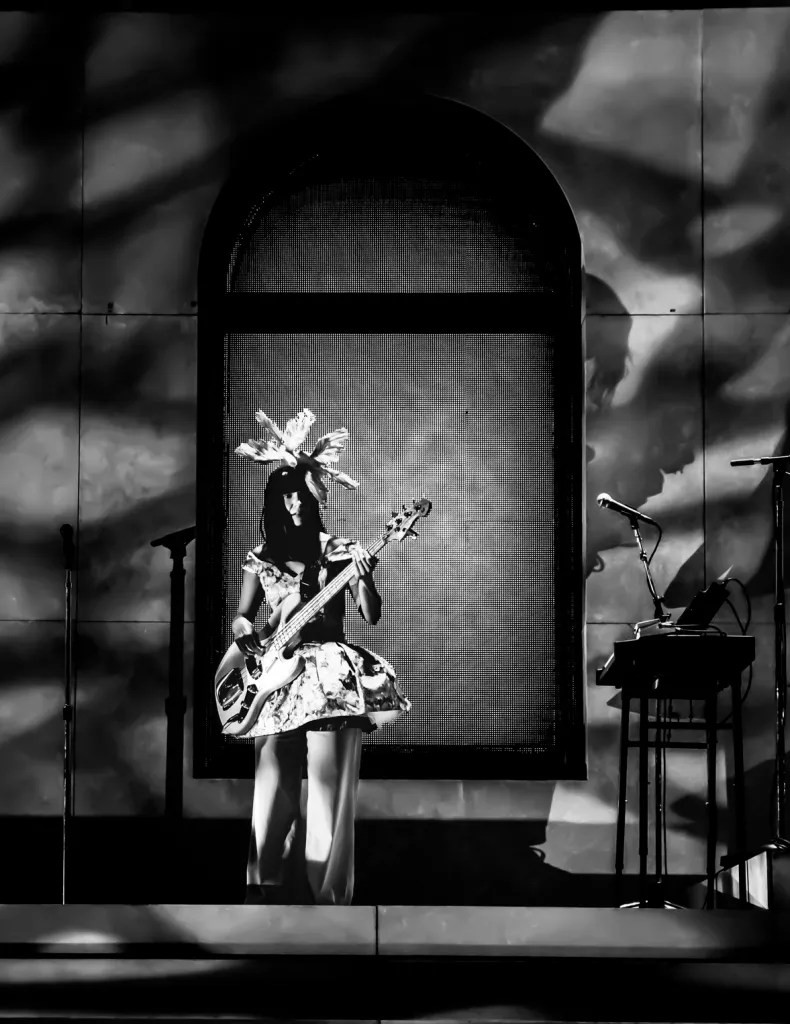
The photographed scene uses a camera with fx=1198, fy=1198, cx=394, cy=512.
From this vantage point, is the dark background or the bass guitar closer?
the bass guitar

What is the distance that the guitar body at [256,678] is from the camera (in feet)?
15.9

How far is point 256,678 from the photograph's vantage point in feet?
16.3

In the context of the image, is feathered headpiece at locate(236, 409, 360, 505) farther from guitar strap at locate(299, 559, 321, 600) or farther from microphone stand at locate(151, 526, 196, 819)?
microphone stand at locate(151, 526, 196, 819)

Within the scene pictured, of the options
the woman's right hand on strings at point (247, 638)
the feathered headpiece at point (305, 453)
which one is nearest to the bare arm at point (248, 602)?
the woman's right hand on strings at point (247, 638)

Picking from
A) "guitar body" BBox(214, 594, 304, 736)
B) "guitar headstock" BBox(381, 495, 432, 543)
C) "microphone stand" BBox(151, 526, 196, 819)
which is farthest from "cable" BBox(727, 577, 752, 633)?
"microphone stand" BBox(151, 526, 196, 819)

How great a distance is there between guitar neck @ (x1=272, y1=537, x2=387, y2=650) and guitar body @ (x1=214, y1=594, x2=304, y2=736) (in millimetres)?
18

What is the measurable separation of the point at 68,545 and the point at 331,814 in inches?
65.5

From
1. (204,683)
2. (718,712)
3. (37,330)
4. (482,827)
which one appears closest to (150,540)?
(204,683)

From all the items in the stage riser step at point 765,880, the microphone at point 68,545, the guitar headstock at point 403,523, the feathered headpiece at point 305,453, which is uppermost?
the feathered headpiece at point 305,453

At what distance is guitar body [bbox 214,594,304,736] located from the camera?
15.9 feet

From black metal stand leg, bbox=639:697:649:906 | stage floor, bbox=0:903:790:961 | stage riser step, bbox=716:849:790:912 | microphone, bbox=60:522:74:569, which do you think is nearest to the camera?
stage floor, bbox=0:903:790:961

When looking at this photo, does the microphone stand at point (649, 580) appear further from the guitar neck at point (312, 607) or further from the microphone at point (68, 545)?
the microphone at point (68, 545)

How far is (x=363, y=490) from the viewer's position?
5.70 meters

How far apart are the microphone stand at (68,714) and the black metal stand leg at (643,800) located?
7.91ft
